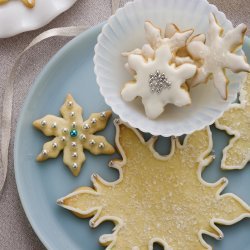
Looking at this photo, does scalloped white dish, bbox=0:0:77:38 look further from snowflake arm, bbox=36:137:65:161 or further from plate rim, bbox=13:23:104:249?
snowflake arm, bbox=36:137:65:161

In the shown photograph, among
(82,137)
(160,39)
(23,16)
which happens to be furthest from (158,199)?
(23,16)

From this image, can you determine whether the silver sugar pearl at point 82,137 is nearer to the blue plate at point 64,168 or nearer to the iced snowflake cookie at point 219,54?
the blue plate at point 64,168

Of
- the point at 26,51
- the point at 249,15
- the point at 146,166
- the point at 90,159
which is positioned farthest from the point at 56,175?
the point at 249,15

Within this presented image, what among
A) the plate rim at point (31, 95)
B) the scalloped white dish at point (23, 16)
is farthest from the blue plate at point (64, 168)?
the scalloped white dish at point (23, 16)

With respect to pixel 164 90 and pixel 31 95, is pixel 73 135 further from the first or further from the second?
pixel 164 90

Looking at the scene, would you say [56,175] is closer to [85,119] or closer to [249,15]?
[85,119]

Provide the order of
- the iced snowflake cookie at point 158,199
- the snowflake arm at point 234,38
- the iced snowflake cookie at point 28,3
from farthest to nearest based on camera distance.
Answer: the iced snowflake cookie at point 28,3
the iced snowflake cookie at point 158,199
the snowflake arm at point 234,38
